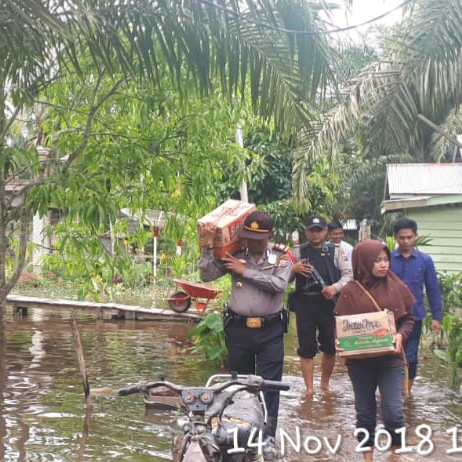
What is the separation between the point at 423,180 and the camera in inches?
713

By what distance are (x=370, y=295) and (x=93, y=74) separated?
14.2 ft

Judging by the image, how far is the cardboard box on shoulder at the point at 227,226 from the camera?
5801 millimetres

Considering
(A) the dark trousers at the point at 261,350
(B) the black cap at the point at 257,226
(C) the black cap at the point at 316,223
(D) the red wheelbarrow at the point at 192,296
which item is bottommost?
(D) the red wheelbarrow at the point at 192,296

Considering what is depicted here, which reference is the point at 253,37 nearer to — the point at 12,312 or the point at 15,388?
the point at 15,388

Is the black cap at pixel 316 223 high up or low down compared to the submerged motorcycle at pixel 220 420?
up

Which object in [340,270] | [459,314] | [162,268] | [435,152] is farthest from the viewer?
[435,152]

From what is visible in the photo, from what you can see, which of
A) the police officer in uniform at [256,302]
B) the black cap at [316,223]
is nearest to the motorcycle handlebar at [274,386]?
the police officer in uniform at [256,302]

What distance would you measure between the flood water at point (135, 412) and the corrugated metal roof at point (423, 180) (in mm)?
6793

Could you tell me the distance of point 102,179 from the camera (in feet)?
27.1

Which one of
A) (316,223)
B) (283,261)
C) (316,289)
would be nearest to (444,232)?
(316,289)

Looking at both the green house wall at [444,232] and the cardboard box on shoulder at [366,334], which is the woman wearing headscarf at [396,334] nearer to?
the cardboard box on shoulder at [366,334]

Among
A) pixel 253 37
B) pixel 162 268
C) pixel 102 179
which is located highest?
pixel 253 37

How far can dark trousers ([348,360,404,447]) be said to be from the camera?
17.9 feet

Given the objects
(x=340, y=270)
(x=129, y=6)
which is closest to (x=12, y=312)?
(x=340, y=270)
